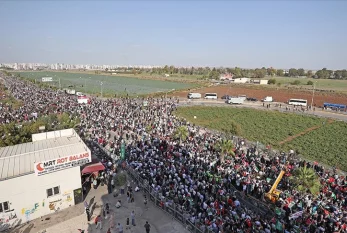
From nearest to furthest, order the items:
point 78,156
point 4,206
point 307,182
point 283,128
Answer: point 4,206, point 78,156, point 307,182, point 283,128

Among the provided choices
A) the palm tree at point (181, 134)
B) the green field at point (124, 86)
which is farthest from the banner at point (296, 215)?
the green field at point (124, 86)

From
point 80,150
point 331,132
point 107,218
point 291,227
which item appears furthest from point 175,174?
point 331,132

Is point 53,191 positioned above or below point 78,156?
below

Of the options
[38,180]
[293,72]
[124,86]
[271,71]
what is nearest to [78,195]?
[38,180]

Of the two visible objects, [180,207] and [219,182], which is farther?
[219,182]

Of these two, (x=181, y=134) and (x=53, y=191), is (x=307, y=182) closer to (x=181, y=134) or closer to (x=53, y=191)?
(x=181, y=134)

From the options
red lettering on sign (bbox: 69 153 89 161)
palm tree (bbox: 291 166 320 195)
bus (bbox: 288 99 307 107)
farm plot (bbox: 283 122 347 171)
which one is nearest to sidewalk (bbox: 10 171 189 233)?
red lettering on sign (bbox: 69 153 89 161)

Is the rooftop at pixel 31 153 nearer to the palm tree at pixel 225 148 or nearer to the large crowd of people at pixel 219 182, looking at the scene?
the large crowd of people at pixel 219 182
